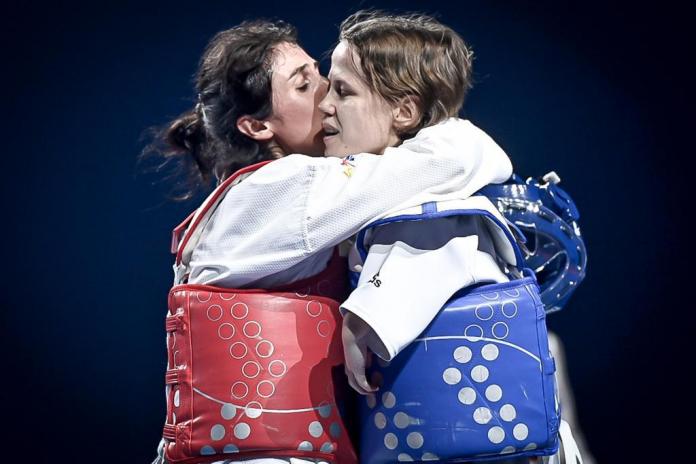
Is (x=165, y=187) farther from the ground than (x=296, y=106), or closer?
closer

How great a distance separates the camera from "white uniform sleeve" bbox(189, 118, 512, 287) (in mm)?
1214

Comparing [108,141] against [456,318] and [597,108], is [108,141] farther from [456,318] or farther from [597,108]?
[456,318]

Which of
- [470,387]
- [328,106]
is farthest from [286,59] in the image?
[470,387]

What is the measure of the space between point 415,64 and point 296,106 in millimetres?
354

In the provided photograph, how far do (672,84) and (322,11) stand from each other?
111 centimetres

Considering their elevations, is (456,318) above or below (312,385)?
above

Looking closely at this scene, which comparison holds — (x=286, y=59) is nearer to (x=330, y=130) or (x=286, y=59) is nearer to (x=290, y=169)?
(x=330, y=130)

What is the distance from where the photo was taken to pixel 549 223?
156 centimetres

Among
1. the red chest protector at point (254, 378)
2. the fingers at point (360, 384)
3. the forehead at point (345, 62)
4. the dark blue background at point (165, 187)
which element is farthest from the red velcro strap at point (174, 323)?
the dark blue background at point (165, 187)

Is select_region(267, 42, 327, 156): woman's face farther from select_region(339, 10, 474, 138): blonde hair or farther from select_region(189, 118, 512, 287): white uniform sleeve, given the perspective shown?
select_region(189, 118, 512, 287): white uniform sleeve

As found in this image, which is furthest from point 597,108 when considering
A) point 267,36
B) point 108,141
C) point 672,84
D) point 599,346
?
point 108,141

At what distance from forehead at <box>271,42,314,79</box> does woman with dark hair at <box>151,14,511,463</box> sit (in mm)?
415

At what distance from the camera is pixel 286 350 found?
1236 millimetres

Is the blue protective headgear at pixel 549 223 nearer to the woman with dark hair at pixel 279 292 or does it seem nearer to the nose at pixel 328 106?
the woman with dark hair at pixel 279 292
